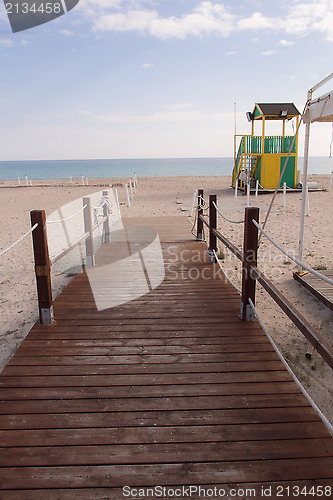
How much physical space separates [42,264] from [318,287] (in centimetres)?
412

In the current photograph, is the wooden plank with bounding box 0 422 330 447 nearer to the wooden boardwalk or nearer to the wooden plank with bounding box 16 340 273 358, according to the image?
the wooden boardwalk

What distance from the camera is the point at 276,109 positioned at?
19.9 metres

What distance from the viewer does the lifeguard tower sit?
19.8m

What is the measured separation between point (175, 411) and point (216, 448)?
1.39 ft

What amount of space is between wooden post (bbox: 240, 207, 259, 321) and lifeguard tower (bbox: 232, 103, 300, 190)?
667 inches

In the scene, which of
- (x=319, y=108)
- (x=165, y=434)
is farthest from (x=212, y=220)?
(x=165, y=434)

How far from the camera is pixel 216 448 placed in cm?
223

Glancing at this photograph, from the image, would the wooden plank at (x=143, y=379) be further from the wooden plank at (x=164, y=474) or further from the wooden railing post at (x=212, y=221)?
the wooden railing post at (x=212, y=221)

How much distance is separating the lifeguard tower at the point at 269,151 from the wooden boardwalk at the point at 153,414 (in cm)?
1738

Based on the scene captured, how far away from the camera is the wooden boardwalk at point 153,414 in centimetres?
204

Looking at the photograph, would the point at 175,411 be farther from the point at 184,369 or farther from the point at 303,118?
the point at 303,118
